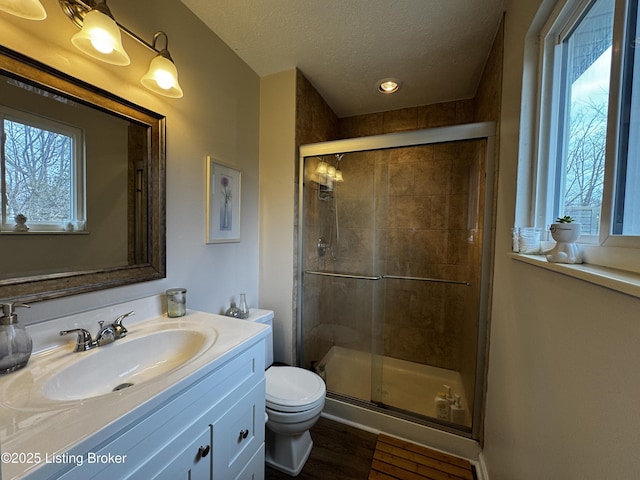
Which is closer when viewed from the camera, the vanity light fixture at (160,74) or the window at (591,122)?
the window at (591,122)

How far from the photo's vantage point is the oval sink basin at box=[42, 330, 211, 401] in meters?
0.79

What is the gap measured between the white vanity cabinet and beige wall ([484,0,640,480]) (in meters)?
A: 0.97

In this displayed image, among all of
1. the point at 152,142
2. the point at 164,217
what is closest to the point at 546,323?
the point at 164,217

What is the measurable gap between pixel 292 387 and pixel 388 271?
1293 mm

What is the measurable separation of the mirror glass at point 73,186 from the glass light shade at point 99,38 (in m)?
0.13

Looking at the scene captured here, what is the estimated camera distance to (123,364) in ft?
3.16

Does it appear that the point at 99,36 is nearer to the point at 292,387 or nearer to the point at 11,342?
the point at 11,342

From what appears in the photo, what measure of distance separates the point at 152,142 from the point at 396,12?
4.55 feet

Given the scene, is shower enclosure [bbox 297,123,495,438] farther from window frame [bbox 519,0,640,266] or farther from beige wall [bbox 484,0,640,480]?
window frame [bbox 519,0,640,266]

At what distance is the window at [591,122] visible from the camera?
0.61 meters

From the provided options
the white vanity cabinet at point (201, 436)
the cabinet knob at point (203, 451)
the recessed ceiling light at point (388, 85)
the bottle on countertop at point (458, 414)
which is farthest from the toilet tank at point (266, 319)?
the recessed ceiling light at point (388, 85)

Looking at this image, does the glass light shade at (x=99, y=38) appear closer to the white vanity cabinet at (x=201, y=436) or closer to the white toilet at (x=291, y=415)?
the white vanity cabinet at (x=201, y=436)

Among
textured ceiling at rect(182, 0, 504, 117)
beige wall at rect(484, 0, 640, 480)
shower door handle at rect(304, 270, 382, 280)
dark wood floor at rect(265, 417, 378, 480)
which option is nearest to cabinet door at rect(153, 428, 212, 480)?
dark wood floor at rect(265, 417, 378, 480)

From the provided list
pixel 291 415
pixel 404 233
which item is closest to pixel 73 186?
pixel 291 415
